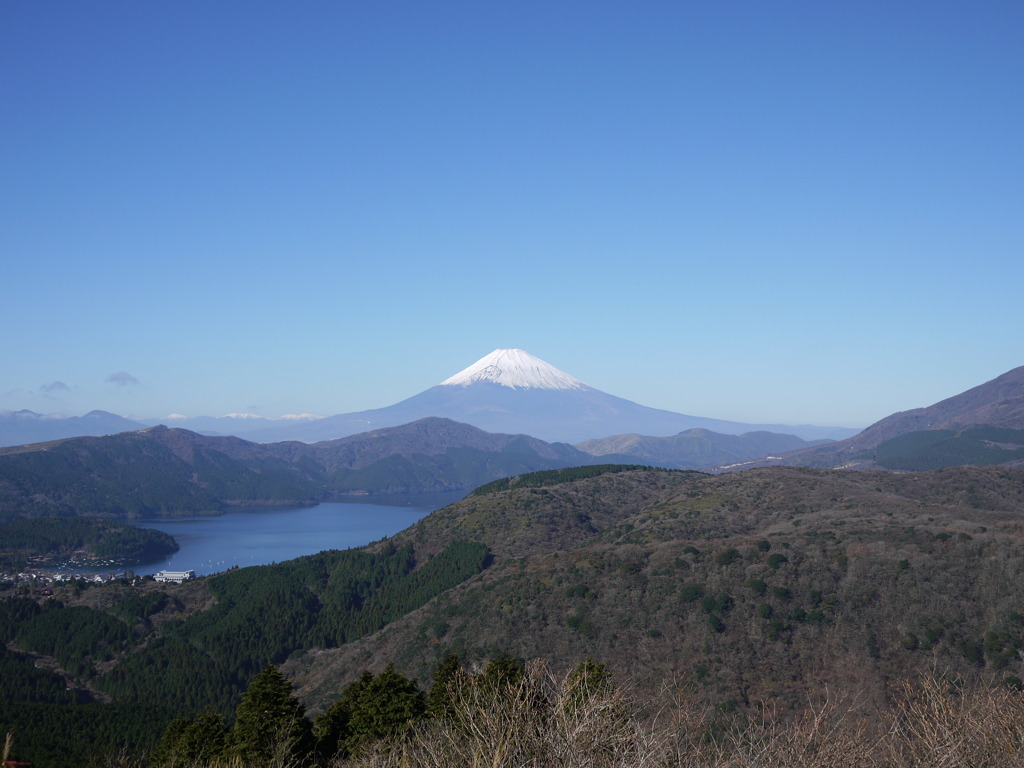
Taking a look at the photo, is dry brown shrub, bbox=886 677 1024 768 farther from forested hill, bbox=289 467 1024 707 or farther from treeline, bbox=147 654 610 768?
forested hill, bbox=289 467 1024 707

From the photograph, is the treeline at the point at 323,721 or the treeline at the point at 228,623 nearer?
the treeline at the point at 323,721

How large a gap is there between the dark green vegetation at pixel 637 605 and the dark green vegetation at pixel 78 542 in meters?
64.7

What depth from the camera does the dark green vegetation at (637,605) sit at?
39188 mm

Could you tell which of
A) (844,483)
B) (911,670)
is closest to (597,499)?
(844,483)

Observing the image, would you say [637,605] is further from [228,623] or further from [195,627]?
[195,627]

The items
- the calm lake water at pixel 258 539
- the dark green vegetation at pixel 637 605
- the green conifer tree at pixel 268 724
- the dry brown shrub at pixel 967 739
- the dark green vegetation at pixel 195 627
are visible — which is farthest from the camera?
the calm lake water at pixel 258 539

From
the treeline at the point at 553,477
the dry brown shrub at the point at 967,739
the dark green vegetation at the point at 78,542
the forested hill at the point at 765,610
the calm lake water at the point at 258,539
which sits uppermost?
the dry brown shrub at the point at 967,739

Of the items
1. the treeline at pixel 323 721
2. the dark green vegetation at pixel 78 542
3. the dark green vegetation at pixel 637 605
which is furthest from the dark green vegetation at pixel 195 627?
the dark green vegetation at pixel 78 542

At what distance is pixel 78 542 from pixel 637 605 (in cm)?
14285

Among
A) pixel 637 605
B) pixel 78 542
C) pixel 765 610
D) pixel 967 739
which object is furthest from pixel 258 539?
pixel 967 739

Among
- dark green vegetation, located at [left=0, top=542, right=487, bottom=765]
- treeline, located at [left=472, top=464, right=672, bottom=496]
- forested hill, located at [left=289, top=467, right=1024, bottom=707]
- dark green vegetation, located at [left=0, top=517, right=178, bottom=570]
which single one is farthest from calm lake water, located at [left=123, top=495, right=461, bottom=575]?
forested hill, located at [left=289, top=467, right=1024, bottom=707]

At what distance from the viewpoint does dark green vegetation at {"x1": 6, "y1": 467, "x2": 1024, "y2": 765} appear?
39188 mm

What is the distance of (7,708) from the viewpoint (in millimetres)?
49500

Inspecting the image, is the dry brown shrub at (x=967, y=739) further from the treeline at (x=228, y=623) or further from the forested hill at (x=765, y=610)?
the treeline at (x=228, y=623)
